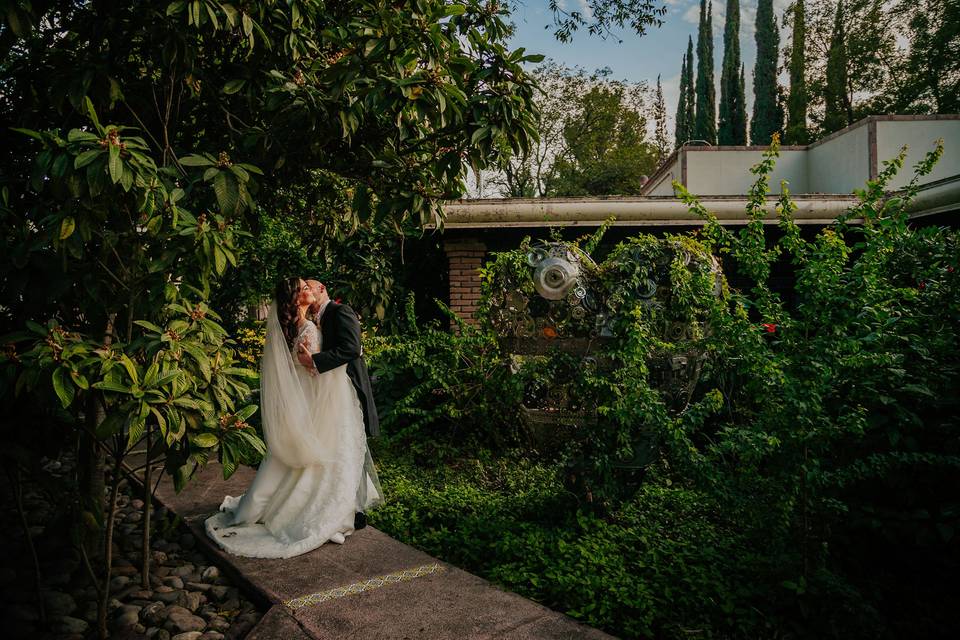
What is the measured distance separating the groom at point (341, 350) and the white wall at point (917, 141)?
1235 cm

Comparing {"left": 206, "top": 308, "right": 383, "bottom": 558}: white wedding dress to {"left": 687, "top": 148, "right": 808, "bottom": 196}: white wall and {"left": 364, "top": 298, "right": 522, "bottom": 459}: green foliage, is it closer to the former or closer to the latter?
{"left": 364, "top": 298, "right": 522, "bottom": 459}: green foliage

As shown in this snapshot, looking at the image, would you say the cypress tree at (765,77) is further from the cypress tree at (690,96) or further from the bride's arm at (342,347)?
the bride's arm at (342,347)

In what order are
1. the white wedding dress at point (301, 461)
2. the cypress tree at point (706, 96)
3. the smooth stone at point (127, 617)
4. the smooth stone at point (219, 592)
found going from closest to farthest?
the smooth stone at point (127, 617) < the smooth stone at point (219, 592) < the white wedding dress at point (301, 461) < the cypress tree at point (706, 96)

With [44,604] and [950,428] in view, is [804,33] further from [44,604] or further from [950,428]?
[44,604]

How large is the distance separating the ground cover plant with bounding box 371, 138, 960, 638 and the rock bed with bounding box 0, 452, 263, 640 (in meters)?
1.37

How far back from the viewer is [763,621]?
2.96 meters

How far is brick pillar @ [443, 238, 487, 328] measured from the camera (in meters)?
8.50

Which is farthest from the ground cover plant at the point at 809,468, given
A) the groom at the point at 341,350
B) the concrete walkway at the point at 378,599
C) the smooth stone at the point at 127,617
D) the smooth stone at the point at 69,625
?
the smooth stone at the point at 69,625

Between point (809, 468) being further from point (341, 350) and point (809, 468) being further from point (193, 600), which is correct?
point (193, 600)

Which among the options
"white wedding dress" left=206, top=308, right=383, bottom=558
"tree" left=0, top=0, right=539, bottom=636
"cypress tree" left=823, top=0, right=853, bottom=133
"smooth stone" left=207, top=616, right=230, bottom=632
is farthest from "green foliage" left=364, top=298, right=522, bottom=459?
"cypress tree" left=823, top=0, right=853, bottom=133

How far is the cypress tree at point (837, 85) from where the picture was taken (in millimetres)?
29547

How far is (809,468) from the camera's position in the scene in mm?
3012

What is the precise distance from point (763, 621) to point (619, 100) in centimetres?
3348

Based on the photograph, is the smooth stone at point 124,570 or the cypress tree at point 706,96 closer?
the smooth stone at point 124,570
